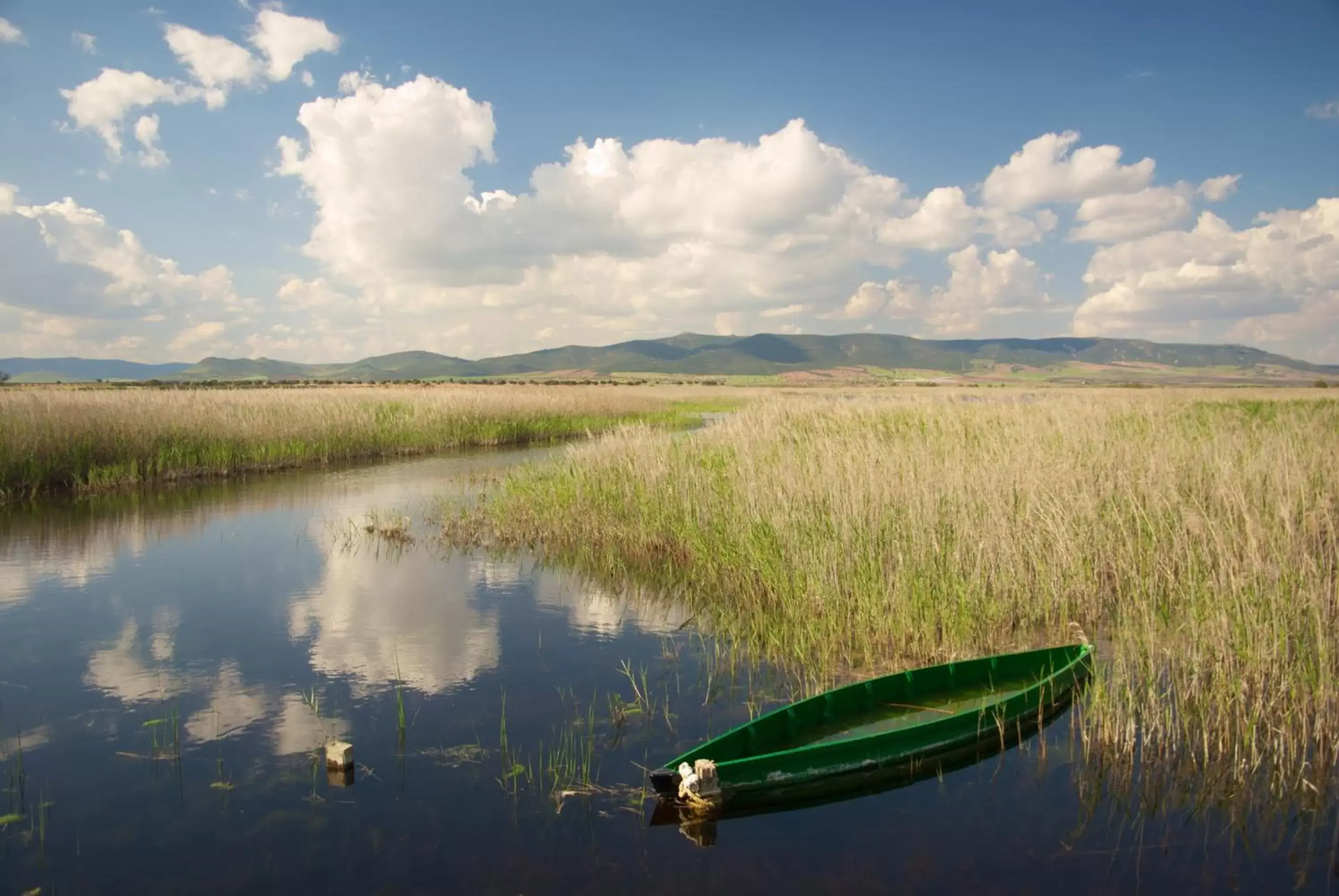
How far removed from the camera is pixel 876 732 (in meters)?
5.87

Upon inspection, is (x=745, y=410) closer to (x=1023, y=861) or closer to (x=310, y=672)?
(x=310, y=672)

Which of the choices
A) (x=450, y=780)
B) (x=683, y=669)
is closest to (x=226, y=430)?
(x=683, y=669)

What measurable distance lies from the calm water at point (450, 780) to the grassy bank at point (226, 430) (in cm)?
899

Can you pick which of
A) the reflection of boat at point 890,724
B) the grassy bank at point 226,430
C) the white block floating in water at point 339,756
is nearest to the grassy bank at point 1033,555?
the reflection of boat at point 890,724

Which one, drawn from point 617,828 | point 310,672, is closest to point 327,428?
point 310,672

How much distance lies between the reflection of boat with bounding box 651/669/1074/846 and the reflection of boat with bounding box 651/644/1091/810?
0.02m

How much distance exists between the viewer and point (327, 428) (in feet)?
80.5

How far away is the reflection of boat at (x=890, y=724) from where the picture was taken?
195 inches

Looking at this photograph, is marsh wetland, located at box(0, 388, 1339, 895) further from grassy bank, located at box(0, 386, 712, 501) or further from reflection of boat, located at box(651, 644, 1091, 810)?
grassy bank, located at box(0, 386, 712, 501)

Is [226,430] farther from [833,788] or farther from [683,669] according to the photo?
[833,788]

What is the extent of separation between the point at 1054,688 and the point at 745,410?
14.6 m

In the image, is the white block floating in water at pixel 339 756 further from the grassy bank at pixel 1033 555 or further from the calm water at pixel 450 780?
the grassy bank at pixel 1033 555

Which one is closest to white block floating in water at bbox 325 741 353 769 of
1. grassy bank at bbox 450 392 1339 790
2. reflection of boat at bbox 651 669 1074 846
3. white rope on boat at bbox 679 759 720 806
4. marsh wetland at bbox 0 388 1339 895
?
marsh wetland at bbox 0 388 1339 895

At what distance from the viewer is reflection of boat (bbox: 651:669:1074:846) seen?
4.89 m
